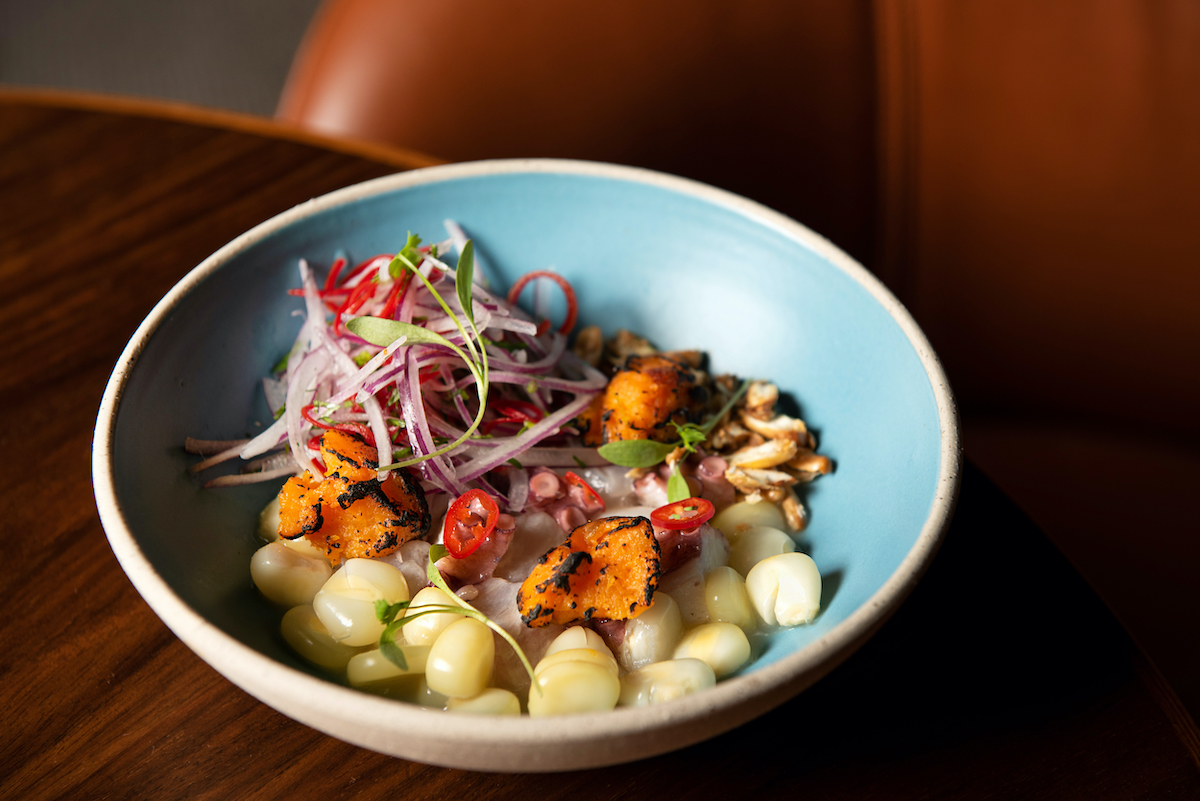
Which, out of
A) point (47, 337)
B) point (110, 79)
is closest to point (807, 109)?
point (47, 337)

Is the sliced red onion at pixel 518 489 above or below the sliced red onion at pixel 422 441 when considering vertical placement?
below

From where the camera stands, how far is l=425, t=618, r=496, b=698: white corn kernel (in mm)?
754

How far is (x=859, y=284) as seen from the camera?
102 cm

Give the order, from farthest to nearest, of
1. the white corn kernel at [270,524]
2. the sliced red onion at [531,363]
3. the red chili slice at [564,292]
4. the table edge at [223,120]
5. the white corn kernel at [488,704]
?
the table edge at [223,120]
the red chili slice at [564,292]
the sliced red onion at [531,363]
the white corn kernel at [270,524]
the white corn kernel at [488,704]

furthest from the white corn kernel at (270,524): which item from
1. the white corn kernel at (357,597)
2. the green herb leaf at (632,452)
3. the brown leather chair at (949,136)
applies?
the brown leather chair at (949,136)

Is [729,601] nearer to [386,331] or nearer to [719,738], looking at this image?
[719,738]

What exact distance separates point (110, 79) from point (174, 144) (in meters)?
2.29

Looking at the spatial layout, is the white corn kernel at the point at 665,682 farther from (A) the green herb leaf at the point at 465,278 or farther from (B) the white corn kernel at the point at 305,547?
(A) the green herb leaf at the point at 465,278

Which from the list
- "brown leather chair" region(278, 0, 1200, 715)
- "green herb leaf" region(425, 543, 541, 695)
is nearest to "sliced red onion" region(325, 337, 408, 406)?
"green herb leaf" region(425, 543, 541, 695)

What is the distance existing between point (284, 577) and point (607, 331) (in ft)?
1.85

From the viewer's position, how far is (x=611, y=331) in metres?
1.23

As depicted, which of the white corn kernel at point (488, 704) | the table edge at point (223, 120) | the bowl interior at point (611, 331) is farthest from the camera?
the table edge at point (223, 120)

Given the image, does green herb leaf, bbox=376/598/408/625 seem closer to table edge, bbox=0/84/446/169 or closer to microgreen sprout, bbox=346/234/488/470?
microgreen sprout, bbox=346/234/488/470

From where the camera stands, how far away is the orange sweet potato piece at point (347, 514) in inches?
34.2
